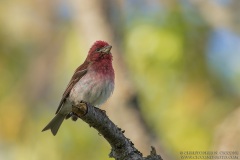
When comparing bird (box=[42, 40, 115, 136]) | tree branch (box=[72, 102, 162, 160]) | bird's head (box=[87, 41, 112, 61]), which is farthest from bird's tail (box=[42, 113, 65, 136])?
tree branch (box=[72, 102, 162, 160])

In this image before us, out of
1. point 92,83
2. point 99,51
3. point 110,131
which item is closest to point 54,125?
point 92,83

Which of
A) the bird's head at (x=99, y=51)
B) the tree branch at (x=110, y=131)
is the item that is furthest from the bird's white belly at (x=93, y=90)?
the tree branch at (x=110, y=131)

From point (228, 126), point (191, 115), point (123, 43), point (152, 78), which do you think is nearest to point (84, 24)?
point (123, 43)

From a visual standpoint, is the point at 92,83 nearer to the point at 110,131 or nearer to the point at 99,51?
the point at 99,51

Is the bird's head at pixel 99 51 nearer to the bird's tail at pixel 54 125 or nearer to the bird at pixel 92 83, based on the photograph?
the bird at pixel 92 83

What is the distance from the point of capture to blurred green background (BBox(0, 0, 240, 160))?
1109 centimetres

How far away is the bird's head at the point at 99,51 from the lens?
9.76 m

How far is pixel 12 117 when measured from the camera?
12.1m

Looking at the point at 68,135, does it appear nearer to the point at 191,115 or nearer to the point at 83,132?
the point at 83,132

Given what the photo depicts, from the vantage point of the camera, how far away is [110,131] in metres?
7.34

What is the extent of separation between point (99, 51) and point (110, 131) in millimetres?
2595

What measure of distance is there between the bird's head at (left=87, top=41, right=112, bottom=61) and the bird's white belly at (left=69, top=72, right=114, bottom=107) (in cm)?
46

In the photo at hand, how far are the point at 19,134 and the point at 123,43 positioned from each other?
7.96 feet

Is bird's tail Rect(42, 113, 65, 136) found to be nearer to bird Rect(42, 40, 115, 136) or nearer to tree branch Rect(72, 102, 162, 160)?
bird Rect(42, 40, 115, 136)
